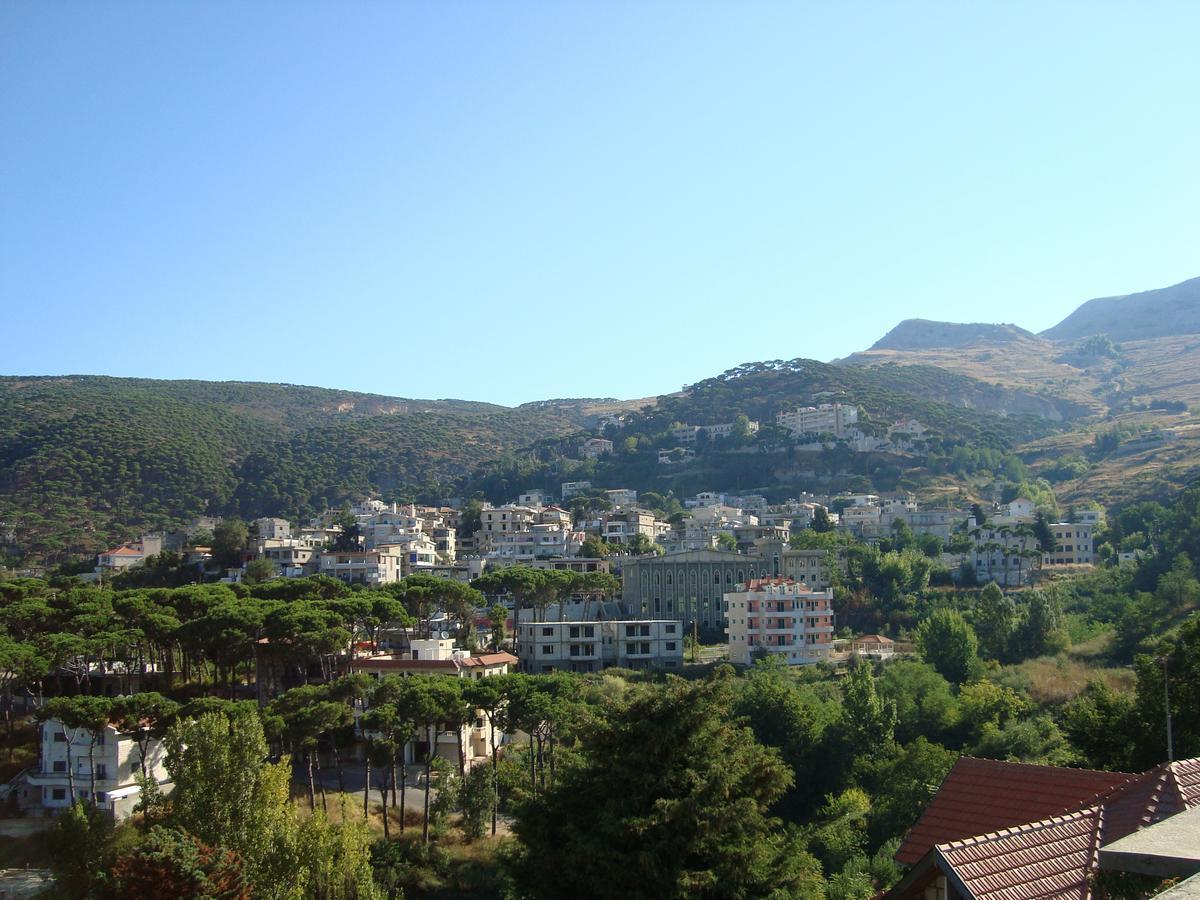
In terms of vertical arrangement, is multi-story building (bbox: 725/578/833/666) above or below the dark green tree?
below

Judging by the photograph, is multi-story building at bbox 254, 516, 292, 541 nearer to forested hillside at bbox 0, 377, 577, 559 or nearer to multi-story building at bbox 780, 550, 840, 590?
forested hillside at bbox 0, 377, 577, 559

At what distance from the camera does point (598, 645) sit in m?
55.0

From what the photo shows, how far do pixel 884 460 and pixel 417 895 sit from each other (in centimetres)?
9166

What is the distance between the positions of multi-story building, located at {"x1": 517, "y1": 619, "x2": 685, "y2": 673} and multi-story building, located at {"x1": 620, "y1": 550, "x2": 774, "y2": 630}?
7.68 meters

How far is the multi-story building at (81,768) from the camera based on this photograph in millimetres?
33969

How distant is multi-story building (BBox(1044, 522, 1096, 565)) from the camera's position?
7781 centimetres

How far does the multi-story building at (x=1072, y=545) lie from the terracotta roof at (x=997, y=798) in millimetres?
70094

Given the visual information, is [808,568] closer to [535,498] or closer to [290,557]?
[290,557]

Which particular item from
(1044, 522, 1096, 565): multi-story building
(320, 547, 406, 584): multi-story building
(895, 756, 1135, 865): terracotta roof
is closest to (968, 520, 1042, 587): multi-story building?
(1044, 522, 1096, 565): multi-story building

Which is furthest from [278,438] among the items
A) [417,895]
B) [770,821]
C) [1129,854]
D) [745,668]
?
[1129,854]

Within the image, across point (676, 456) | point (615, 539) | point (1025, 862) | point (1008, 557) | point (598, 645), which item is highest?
point (676, 456)

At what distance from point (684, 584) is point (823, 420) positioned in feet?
211

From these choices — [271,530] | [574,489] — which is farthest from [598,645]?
[574,489]

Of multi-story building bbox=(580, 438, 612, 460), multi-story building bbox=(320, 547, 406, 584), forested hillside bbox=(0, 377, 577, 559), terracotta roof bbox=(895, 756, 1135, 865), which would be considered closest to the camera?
terracotta roof bbox=(895, 756, 1135, 865)
